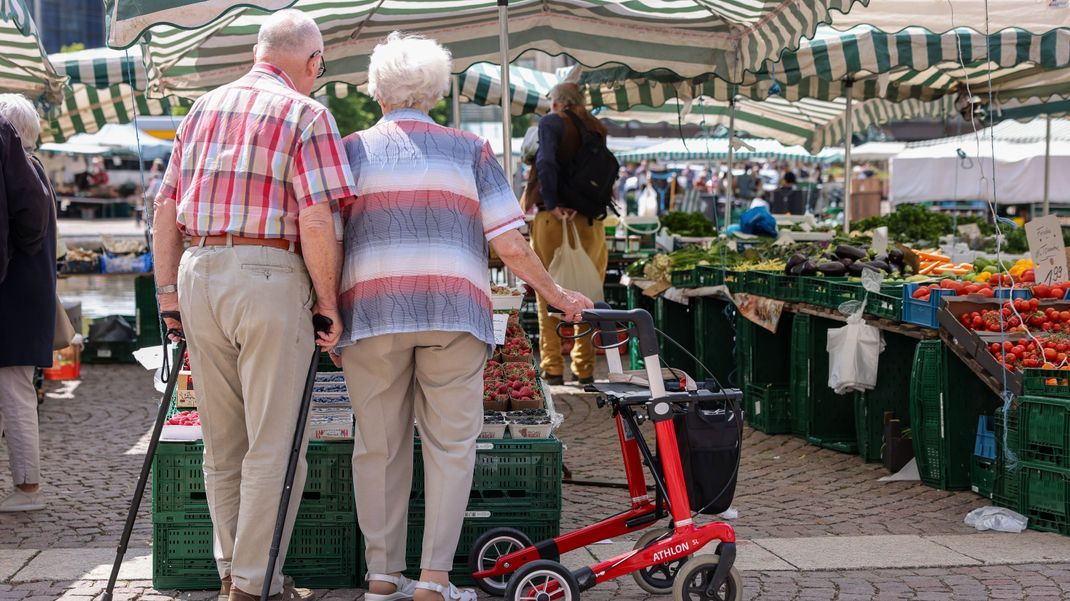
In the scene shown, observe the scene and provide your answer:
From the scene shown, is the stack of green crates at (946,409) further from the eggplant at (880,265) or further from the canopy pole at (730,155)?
the canopy pole at (730,155)

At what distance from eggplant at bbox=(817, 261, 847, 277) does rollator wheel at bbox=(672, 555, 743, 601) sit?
3.81m

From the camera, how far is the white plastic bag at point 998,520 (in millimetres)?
5656

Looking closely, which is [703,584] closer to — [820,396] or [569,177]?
[820,396]

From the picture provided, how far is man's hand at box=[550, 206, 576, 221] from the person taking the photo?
9297 millimetres

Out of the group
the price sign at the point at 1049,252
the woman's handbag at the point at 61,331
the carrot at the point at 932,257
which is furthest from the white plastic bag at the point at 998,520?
the woman's handbag at the point at 61,331

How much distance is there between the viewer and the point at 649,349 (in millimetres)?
4238

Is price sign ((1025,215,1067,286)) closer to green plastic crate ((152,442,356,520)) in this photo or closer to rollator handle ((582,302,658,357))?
rollator handle ((582,302,658,357))

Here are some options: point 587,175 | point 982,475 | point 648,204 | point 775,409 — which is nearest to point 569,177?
point 587,175

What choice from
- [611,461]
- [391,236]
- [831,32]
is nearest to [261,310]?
[391,236]

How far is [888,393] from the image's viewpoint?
23.5 feet

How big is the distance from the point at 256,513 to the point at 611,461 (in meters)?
3.39

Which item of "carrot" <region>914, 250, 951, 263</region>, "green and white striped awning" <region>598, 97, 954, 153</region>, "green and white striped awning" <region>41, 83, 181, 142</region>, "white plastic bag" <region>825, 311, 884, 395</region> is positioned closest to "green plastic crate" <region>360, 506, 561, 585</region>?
"white plastic bag" <region>825, 311, 884, 395</region>

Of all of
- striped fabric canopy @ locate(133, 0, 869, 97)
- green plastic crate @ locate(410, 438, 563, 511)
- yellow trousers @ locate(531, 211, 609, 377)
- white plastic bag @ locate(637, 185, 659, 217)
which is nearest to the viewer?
green plastic crate @ locate(410, 438, 563, 511)

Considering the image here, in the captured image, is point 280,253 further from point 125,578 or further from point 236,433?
point 125,578
